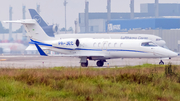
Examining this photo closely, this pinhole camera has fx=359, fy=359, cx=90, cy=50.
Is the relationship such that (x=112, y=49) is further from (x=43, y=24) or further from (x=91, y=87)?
(x=43, y=24)

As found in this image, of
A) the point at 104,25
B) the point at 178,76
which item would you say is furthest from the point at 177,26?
the point at 178,76

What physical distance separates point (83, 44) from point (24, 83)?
55.4 feet

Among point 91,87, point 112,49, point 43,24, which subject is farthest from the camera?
point 43,24

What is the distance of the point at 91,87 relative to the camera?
1348 centimetres

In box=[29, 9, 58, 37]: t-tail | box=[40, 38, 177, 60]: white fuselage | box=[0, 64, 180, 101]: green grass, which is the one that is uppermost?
box=[29, 9, 58, 37]: t-tail

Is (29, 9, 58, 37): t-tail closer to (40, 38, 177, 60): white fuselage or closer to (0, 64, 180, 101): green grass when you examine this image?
(40, 38, 177, 60): white fuselage

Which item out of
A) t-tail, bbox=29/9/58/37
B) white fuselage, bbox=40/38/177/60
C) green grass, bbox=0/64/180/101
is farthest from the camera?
t-tail, bbox=29/9/58/37

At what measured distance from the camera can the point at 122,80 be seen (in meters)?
15.6

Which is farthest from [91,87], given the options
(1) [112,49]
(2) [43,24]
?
(2) [43,24]

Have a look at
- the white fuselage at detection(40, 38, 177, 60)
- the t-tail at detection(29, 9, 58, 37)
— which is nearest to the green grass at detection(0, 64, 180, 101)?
the white fuselage at detection(40, 38, 177, 60)

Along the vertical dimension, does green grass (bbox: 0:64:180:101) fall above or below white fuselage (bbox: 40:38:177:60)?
below

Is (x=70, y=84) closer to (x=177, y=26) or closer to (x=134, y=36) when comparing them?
(x=134, y=36)

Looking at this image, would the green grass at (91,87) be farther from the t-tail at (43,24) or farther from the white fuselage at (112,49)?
the t-tail at (43,24)

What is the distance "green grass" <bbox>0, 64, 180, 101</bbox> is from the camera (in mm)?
11984
